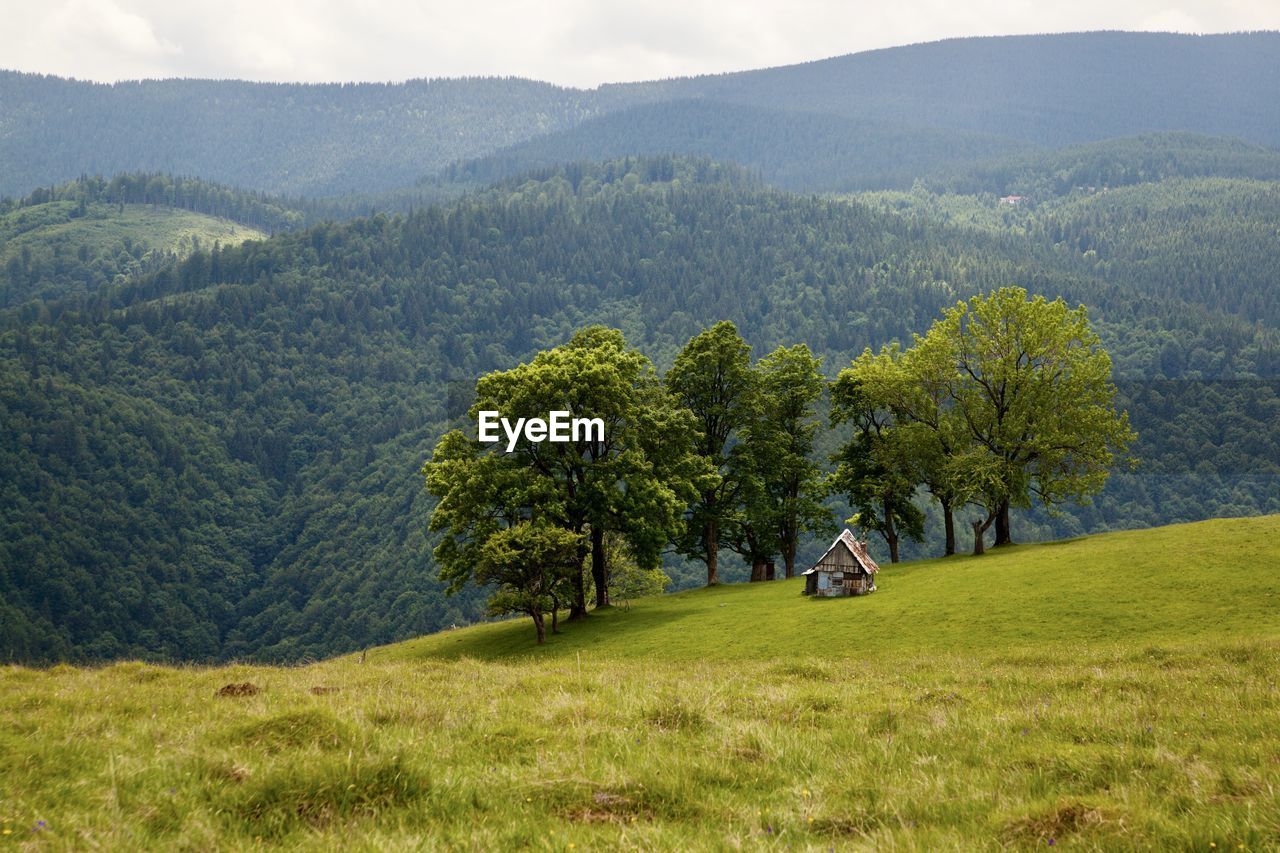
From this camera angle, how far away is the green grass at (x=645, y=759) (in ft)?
31.7

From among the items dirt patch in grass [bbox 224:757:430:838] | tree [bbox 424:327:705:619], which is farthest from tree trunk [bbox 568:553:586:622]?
dirt patch in grass [bbox 224:757:430:838]

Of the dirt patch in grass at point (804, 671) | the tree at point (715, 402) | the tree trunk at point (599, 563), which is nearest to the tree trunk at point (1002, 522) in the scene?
the tree at point (715, 402)

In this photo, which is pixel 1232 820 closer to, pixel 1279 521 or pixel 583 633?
pixel 583 633

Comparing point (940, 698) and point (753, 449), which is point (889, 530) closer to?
point (753, 449)

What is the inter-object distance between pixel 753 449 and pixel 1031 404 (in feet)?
60.9

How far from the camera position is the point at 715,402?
73000mm

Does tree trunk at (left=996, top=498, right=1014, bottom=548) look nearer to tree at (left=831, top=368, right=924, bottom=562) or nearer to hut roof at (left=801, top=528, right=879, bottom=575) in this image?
tree at (left=831, top=368, right=924, bottom=562)

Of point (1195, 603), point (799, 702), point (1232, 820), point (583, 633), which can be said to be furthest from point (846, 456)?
point (1232, 820)

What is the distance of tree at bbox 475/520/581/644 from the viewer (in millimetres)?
52062

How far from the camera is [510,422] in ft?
187

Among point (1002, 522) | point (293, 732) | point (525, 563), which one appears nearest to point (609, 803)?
point (293, 732)

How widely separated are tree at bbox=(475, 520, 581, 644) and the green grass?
25.4m

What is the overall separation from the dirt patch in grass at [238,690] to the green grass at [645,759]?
0.24m

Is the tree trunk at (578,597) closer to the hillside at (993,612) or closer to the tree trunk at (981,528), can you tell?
the hillside at (993,612)
